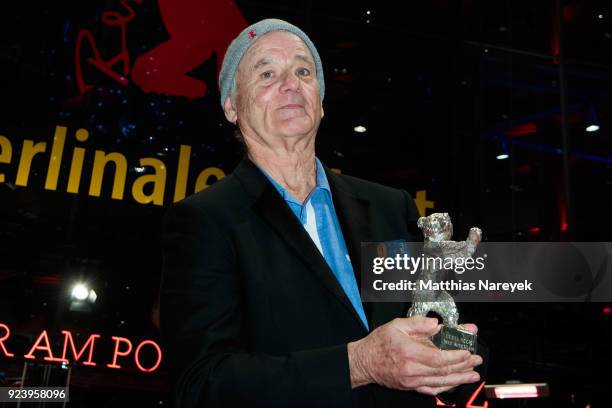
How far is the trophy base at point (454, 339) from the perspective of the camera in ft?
2.92

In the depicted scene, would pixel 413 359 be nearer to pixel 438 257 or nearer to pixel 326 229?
pixel 438 257

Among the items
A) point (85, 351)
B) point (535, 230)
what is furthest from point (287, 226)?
point (535, 230)

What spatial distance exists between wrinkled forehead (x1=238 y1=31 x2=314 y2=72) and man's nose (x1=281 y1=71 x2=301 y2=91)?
0.05 metres

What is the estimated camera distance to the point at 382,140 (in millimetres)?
7203

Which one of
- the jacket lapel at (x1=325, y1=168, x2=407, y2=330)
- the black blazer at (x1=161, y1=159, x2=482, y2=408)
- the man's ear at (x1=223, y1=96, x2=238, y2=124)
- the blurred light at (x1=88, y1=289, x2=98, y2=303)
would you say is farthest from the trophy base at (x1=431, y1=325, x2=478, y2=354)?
the blurred light at (x1=88, y1=289, x2=98, y2=303)

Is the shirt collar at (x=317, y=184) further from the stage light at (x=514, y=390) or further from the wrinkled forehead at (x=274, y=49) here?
the stage light at (x=514, y=390)

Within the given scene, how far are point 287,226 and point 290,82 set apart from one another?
15.1 inches

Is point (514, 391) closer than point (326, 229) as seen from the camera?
No

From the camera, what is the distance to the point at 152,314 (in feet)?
20.7

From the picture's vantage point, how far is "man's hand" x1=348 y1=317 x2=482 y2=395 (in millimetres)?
867

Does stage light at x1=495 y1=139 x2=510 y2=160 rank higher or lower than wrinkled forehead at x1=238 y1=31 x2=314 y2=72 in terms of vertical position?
higher

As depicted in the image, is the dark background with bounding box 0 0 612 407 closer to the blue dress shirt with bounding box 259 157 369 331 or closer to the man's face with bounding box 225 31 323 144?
the man's face with bounding box 225 31 323 144

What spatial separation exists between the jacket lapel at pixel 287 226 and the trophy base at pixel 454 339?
0.76 ft

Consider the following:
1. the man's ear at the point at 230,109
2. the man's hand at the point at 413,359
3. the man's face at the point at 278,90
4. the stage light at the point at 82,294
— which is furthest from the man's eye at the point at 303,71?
the stage light at the point at 82,294
